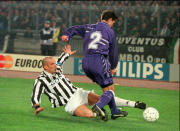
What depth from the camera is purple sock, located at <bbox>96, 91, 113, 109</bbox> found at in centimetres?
793

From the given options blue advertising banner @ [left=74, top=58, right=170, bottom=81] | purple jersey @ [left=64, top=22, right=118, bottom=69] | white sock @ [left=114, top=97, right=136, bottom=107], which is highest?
purple jersey @ [left=64, top=22, right=118, bottom=69]

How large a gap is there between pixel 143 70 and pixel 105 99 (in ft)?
30.5

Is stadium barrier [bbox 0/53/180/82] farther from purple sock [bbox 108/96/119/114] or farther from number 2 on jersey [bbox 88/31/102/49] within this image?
number 2 on jersey [bbox 88/31/102/49]

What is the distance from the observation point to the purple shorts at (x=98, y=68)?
320 inches

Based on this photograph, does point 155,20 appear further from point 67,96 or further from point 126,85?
point 67,96

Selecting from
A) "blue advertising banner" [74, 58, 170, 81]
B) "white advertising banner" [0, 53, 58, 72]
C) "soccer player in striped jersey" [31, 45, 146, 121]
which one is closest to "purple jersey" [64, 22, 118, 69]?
"soccer player in striped jersey" [31, 45, 146, 121]

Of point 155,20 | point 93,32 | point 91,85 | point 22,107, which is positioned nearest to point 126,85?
point 91,85

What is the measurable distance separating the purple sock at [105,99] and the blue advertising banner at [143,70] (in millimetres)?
8866

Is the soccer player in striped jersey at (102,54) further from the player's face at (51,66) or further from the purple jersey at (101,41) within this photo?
the player's face at (51,66)

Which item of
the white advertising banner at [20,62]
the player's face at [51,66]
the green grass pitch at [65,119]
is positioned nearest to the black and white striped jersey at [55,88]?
the player's face at [51,66]

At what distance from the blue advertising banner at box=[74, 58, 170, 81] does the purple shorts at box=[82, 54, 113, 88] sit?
28.8 feet

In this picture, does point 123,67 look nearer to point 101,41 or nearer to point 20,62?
point 20,62

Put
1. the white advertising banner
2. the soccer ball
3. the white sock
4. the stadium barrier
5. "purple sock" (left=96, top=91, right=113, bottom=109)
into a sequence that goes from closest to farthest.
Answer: "purple sock" (left=96, top=91, right=113, bottom=109)
the soccer ball
the white sock
the stadium barrier
the white advertising banner

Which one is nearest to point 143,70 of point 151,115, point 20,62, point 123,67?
point 123,67
